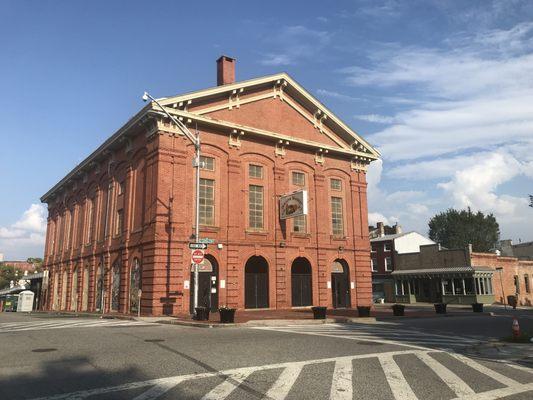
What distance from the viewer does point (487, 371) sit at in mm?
9086

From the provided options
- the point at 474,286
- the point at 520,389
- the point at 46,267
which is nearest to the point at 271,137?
the point at 520,389

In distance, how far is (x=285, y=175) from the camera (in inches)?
1325

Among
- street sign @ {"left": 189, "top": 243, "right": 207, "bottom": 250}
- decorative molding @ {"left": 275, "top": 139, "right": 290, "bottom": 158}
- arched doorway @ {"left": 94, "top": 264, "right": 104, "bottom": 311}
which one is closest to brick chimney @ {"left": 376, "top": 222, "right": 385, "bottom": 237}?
decorative molding @ {"left": 275, "top": 139, "right": 290, "bottom": 158}

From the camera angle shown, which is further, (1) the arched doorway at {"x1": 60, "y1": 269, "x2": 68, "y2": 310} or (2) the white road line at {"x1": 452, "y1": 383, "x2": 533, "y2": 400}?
(1) the arched doorway at {"x1": 60, "y1": 269, "x2": 68, "y2": 310}

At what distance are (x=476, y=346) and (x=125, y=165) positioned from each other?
2649 centimetres

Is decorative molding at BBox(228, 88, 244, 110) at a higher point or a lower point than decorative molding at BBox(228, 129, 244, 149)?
higher

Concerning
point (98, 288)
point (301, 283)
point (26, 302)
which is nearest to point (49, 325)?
point (98, 288)

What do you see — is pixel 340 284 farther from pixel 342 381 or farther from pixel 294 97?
pixel 342 381

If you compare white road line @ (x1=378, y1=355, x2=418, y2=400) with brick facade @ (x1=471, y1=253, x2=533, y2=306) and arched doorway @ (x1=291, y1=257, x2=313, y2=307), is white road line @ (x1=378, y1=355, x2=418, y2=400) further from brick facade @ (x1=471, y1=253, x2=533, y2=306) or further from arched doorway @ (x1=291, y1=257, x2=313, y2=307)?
brick facade @ (x1=471, y1=253, x2=533, y2=306)

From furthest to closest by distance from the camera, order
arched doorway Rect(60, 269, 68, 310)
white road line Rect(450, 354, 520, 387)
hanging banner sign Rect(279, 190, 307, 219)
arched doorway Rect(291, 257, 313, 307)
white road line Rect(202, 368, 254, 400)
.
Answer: arched doorway Rect(60, 269, 68, 310), arched doorway Rect(291, 257, 313, 307), hanging banner sign Rect(279, 190, 307, 219), white road line Rect(450, 354, 520, 387), white road line Rect(202, 368, 254, 400)

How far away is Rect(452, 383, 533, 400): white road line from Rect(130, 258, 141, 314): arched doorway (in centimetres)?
2373

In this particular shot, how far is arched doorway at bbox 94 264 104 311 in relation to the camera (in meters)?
34.0

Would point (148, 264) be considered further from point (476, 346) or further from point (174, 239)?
point (476, 346)

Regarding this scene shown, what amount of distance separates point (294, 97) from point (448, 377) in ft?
96.0
